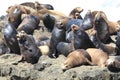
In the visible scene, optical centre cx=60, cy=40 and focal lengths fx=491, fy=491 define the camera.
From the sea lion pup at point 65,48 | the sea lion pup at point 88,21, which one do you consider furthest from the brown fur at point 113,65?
the sea lion pup at point 88,21

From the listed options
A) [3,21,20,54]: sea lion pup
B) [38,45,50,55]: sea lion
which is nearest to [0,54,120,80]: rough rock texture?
[3,21,20,54]: sea lion pup

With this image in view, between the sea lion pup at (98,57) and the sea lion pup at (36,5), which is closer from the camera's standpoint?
the sea lion pup at (98,57)

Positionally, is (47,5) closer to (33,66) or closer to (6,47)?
(6,47)

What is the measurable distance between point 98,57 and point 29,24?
4.53 meters

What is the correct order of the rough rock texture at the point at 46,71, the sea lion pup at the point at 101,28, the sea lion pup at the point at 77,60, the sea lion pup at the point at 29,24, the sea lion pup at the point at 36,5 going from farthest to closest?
the sea lion pup at the point at 36,5, the sea lion pup at the point at 29,24, the sea lion pup at the point at 101,28, the sea lion pup at the point at 77,60, the rough rock texture at the point at 46,71

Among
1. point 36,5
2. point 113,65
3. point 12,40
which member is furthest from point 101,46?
point 36,5

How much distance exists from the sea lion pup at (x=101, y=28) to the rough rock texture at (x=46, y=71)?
1448 millimetres

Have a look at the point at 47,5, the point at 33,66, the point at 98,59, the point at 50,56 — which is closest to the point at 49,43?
the point at 50,56

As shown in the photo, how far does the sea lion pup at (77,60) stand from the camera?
1011cm

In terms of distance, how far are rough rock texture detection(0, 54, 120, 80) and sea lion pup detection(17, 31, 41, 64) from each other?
0.18 meters

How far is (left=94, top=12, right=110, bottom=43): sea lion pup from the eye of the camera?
1253cm

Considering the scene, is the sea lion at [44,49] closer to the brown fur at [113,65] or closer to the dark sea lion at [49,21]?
the dark sea lion at [49,21]

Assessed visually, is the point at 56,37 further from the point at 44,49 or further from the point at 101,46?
the point at 101,46

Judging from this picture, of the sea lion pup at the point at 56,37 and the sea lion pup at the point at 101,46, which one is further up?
the sea lion pup at the point at 101,46
